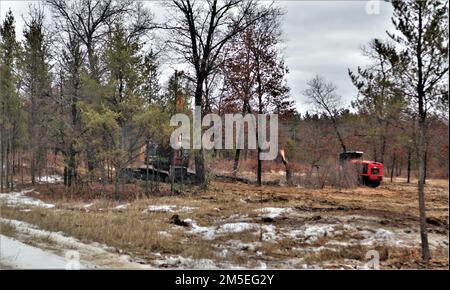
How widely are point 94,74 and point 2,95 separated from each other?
231 inches

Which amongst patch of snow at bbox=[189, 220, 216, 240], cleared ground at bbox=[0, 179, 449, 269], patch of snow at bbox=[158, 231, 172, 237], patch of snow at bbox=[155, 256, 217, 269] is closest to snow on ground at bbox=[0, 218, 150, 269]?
cleared ground at bbox=[0, 179, 449, 269]

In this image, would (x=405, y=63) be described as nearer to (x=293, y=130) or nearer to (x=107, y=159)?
(x=107, y=159)

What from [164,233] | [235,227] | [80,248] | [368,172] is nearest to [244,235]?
[235,227]

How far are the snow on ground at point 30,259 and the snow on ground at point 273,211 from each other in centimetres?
602

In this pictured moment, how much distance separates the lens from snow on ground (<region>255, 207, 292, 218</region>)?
38.5 feet

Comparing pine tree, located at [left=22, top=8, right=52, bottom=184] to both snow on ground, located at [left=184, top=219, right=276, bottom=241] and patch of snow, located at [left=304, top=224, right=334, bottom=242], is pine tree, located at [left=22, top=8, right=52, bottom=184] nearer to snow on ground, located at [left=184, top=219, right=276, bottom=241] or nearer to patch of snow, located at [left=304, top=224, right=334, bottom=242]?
snow on ground, located at [left=184, top=219, right=276, bottom=241]

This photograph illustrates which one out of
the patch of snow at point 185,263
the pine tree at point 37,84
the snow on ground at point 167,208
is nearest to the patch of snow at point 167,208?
the snow on ground at point 167,208

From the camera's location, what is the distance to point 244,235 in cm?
935

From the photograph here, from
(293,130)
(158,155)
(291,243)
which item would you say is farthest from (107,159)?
(293,130)

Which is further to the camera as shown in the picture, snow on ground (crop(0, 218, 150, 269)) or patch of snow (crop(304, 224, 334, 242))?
patch of snow (crop(304, 224, 334, 242))

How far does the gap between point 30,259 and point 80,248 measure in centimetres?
108

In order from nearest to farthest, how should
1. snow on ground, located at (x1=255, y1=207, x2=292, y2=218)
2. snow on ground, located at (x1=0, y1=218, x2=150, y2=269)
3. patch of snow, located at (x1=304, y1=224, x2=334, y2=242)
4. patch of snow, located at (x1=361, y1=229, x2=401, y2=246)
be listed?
snow on ground, located at (x1=0, y1=218, x2=150, y2=269) → patch of snow, located at (x1=361, y1=229, x2=401, y2=246) → patch of snow, located at (x1=304, y1=224, x2=334, y2=242) → snow on ground, located at (x1=255, y1=207, x2=292, y2=218)
